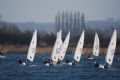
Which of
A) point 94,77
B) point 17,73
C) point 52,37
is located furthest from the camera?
point 52,37

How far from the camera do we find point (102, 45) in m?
138

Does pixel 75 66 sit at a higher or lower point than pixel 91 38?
lower

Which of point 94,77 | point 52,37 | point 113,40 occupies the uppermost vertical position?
point 52,37

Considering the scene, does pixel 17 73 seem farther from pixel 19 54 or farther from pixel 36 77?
pixel 19 54

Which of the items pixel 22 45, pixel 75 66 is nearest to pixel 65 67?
pixel 75 66

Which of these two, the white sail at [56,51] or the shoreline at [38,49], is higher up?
the shoreline at [38,49]

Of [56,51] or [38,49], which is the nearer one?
[56,51]

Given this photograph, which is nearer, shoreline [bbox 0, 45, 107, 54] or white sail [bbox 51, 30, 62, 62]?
white sail [bbox 51, 30, 62, 62]

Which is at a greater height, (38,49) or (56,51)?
(38,49)

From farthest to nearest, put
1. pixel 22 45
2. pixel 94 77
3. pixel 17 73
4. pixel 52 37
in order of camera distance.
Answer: pixel 52 37 < pixel 22 45 < pixel 17 73 < pixel 94 77

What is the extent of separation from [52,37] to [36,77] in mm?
100263

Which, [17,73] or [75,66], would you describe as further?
[75,66]

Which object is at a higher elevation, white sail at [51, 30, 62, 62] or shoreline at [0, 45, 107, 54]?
shoreline at [0, 45, 107, 54]

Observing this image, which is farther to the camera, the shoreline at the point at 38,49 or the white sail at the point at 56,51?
the shoreline at the point at 38,49
